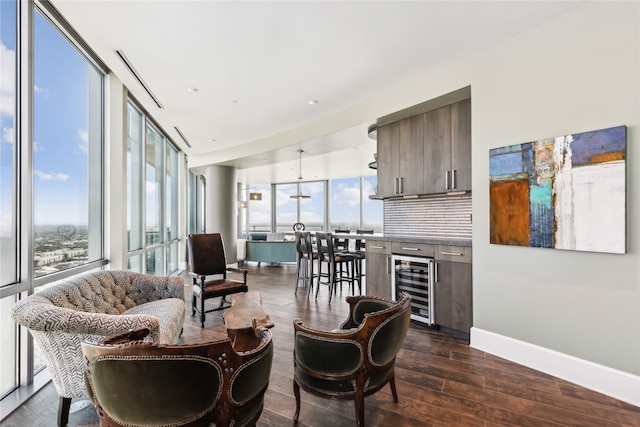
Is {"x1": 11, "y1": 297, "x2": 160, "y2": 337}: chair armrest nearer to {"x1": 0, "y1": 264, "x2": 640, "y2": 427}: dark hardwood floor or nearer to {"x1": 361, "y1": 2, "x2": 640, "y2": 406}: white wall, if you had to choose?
{"x1": 0, "y1": 264, "x2": 640, "y2": 427}: dark hardwood floor

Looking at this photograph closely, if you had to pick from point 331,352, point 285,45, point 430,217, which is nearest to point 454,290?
point 430,217

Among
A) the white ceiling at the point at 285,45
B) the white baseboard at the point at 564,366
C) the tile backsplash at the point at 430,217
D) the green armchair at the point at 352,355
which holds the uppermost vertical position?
the white ceiling at the point at 285,45

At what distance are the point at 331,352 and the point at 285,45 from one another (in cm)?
275

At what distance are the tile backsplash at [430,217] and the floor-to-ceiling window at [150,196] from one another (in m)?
3.89

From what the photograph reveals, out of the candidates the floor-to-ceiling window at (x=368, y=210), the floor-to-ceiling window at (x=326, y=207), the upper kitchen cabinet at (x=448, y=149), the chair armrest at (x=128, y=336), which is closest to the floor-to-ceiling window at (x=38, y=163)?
the chair armrest at (x=128, y=336)

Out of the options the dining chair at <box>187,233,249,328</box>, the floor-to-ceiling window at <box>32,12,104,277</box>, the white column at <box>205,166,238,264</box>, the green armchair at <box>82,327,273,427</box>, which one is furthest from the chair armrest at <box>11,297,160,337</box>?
the white column at <box>205,166,238,264</box>

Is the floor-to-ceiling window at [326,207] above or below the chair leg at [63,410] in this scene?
above

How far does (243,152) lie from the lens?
6.80 m

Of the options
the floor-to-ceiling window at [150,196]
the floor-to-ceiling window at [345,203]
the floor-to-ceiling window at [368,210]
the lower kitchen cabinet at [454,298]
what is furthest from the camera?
the floor-to-ceiling window at [345,203]

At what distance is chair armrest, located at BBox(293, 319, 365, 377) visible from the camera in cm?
171

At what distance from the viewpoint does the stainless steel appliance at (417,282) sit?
139 inches

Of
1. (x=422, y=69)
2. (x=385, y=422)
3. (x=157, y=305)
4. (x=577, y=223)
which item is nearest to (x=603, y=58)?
(x=577, y=223)

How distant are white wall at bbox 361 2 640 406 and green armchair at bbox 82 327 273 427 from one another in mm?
2641

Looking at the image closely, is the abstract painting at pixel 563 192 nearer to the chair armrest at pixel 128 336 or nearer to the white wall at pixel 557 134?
the white wall at pixel 557 134
